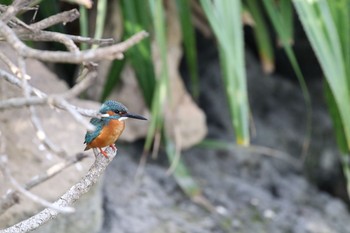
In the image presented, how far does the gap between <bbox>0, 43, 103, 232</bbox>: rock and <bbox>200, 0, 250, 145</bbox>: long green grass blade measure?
0.54 metres

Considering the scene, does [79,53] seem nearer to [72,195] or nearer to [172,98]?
[72,195]

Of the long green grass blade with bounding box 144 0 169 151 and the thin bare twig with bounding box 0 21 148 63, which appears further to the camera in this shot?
the long green grass blade with bounding box 144 0 169 151

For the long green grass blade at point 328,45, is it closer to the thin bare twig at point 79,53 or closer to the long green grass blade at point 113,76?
the long green grass blade at point 113,76

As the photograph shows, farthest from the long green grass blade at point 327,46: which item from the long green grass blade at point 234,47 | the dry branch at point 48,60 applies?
the dry branch at point 48,60

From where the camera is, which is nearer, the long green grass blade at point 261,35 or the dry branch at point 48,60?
the dry branch at point 48,60

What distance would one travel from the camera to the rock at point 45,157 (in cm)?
274

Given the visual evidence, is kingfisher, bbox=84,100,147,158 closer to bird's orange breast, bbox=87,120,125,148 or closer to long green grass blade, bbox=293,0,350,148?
bird's orange breast, bbox=87,120,125,148

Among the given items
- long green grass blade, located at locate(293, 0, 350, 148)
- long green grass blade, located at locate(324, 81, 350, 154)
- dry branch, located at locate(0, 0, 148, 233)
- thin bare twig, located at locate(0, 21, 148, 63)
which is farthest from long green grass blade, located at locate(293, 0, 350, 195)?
thin bare twig, located at locate(0, 21, 148, 63)

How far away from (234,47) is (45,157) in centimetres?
78

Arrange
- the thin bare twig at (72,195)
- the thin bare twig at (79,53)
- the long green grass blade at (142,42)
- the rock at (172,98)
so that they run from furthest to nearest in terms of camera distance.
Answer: the rock at (172,98), the long green grass blade at (142,42), the thin bare twig at (72,195), the thin bare twig at (79,53)

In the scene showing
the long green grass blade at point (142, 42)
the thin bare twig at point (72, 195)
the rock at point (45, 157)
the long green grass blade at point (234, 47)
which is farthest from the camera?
the long green grass blade at point (142, 42)

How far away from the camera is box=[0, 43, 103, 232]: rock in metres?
2.74

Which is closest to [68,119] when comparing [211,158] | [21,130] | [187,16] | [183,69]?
[21,130]

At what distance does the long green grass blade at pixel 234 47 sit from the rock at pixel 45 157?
543mm
